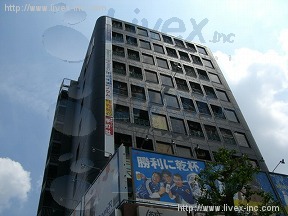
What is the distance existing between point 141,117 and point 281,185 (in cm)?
1481

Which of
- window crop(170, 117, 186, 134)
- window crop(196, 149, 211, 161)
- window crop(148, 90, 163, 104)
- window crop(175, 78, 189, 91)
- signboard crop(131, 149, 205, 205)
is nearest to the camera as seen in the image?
signboard crop(131, 149, 205, 205)

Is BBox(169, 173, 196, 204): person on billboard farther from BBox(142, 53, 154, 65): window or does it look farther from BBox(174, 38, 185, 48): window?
BBox(174, 38, 185, 48): window

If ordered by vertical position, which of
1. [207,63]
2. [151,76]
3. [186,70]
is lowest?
[151,76]

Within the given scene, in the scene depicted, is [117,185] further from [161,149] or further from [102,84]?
[102,84]

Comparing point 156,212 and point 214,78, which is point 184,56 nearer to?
point 214,78

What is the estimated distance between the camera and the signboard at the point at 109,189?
13568 mm

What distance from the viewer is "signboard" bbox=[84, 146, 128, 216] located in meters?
13.6

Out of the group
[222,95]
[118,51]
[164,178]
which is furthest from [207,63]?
[164,178]

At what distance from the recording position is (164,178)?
1567cm

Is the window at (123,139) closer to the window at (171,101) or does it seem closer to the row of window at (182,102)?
the row of window at (182,102)

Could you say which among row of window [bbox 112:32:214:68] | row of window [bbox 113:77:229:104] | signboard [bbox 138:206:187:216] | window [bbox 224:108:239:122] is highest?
row of window [bbox 112:32:214:68]

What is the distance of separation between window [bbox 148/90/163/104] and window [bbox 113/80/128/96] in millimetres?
3030

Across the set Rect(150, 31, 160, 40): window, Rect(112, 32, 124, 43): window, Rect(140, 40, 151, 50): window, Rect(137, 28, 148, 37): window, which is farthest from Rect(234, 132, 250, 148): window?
Rect(137, 28, 148, 37): window

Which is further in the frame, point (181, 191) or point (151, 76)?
point (151, 76)
